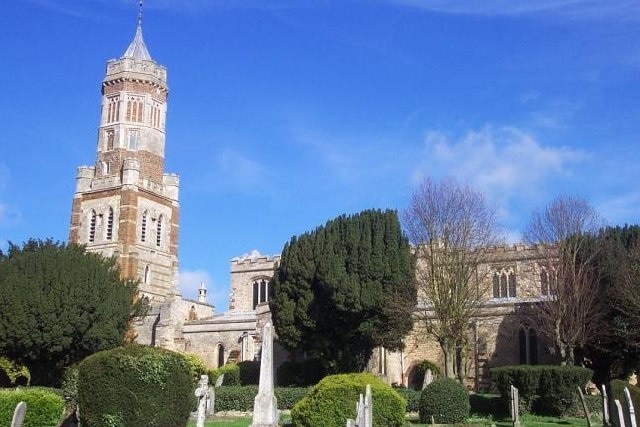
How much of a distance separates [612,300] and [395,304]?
910cm

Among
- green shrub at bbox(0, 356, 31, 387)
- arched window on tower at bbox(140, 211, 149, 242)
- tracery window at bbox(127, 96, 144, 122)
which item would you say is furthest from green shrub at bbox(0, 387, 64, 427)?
tracery window at bbox(127, 96, 144, 122)

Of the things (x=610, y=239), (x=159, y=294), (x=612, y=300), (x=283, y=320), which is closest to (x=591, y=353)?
(x=612, y=300)

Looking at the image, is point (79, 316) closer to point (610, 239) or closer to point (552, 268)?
point (552, 268)

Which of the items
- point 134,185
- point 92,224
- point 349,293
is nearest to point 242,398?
point 349,293

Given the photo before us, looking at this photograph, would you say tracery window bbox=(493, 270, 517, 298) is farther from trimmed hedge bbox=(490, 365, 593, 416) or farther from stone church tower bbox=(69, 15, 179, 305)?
stone church tower bbox=(69, 15, 179, 305)

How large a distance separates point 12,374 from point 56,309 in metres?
8.57

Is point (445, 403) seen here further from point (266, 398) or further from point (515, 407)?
point (266, 398)

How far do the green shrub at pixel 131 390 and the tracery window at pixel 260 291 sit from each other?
3759 centimetres

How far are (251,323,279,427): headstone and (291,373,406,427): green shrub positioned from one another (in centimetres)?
183

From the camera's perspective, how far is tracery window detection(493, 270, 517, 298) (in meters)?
44.2

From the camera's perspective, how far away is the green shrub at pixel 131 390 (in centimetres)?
1628

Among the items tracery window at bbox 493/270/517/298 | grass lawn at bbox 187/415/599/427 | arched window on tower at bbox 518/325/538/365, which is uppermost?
tracery window at bbox 493/270/517/298

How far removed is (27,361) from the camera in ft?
121

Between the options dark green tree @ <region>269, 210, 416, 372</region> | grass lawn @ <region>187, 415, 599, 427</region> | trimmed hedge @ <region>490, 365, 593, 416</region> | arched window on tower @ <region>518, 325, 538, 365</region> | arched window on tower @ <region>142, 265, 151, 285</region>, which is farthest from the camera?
arched window on tower @ <region>142, 265, 151, 285</region>
